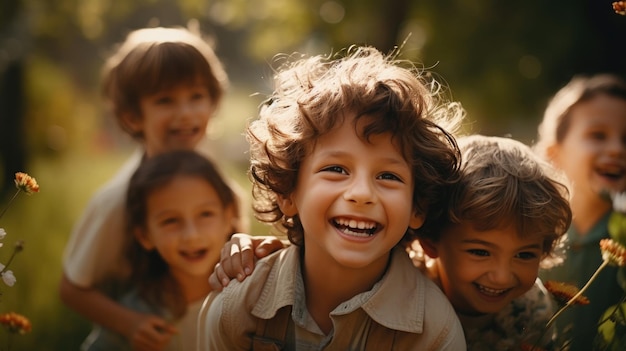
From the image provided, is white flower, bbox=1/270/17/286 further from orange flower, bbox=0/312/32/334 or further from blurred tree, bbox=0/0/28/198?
blurred tree, bbox=0/0/28/198

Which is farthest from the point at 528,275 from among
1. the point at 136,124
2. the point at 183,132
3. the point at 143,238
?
the point at 136,124

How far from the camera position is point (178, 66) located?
370cm

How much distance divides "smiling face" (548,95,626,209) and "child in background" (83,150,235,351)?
1.67 metres

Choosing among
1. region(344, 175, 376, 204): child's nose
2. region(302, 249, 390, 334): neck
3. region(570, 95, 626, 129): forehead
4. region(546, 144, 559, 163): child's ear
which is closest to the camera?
region(344, 175, 376, 204): child's nose

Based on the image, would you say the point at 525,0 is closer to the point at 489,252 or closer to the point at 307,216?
the point at 489,252

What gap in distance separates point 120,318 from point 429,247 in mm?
1509

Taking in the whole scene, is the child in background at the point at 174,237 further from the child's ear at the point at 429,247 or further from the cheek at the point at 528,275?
the cheek at the point at 528,275

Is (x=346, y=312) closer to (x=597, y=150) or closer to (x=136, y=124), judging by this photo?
(x=597, y=150)

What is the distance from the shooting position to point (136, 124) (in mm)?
3852

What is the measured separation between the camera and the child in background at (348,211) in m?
2.30

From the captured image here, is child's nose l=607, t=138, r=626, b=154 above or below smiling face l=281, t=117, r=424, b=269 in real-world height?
above

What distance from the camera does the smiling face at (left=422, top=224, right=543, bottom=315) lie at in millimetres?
2523

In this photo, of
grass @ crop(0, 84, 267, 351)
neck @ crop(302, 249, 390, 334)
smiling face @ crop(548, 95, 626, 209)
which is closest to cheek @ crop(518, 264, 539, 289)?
neck @ crop(302, 249, 390, 334)

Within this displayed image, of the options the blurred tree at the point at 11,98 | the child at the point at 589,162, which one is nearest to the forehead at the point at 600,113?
the child at the point at 589,162
